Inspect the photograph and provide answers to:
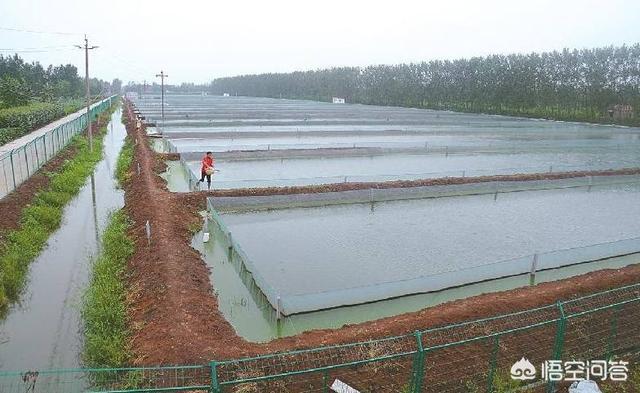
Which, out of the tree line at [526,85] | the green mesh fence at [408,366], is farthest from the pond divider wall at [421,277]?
the tree line at [526,85]

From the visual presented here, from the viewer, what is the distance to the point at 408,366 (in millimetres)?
6301

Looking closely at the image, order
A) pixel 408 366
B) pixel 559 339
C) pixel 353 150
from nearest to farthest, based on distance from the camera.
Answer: pixel 559 339, pixel 408 366, pixel 353 150

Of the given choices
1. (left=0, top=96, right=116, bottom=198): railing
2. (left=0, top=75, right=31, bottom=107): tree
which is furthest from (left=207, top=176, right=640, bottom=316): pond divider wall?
(left=0, top=75, right=31, bottom=107): tree

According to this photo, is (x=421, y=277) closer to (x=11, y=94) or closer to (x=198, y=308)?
(x=198, y=308)

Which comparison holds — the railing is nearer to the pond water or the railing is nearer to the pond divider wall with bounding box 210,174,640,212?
the pond water

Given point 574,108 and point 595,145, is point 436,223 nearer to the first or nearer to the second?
point 595,145

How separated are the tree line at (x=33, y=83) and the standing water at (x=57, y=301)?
30.6 metres

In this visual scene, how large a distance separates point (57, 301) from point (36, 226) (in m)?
4.34

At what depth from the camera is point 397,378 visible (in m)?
6.08

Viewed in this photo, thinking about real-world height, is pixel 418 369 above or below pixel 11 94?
below

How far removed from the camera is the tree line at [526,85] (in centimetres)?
5084

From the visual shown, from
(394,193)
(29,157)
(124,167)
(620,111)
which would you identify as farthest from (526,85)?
(29,157)

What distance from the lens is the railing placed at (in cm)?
1485

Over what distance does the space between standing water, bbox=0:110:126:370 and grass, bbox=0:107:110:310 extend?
0.59 ft
